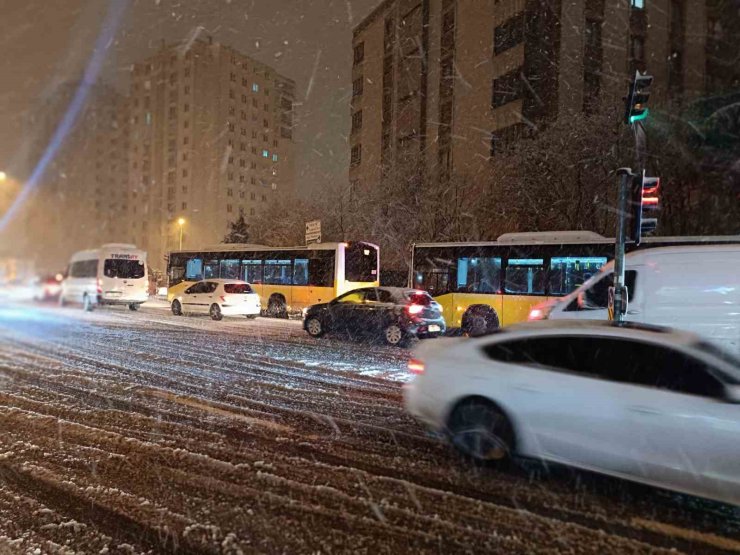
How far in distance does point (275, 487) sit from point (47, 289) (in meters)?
21.8

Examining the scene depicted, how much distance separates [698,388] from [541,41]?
34439 mm

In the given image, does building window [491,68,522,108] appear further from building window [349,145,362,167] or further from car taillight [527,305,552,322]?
car taillight [527,305,552,322]

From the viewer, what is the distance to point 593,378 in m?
4.51

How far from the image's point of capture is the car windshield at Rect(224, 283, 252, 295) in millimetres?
19953

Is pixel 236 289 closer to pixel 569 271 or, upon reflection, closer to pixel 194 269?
pixel 194 269

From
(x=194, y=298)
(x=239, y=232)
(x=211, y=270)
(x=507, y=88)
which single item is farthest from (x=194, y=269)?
(x=507, y=88)

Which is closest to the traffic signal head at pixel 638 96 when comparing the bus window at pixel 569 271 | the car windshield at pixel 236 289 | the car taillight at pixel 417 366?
the bus window at pixel 569 271

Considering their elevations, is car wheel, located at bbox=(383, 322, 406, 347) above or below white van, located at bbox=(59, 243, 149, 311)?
below

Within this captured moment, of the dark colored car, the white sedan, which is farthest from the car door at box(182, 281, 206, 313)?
the white sedan

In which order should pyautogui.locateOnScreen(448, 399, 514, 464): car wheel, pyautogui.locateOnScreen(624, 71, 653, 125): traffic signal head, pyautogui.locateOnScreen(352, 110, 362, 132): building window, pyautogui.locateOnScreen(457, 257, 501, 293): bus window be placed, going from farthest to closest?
pyautogui.locateOnScreen(352, 110, 362, 132): building window, pyautogui.locateOnScreen(457, 257, 501, 293): bus window, pyautogui.locateOnScreen(624, 71, 653, 125): traffic signal head, pyautogui.locateOnScreen(448, 399, 514, 464): car wheel

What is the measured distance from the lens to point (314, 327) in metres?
15.3

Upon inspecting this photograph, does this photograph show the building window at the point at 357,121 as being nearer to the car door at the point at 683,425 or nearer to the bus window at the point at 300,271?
the bus window at the point at 300,271

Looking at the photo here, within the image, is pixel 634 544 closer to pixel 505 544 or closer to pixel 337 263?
pixel 505 544

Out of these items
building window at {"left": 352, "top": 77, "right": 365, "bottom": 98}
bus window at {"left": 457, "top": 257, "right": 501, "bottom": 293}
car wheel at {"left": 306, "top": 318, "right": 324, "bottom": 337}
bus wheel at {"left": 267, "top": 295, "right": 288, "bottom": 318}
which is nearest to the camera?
car wheel at {"left": 306, "top": 318, "right": 324, "bottom": 337}
